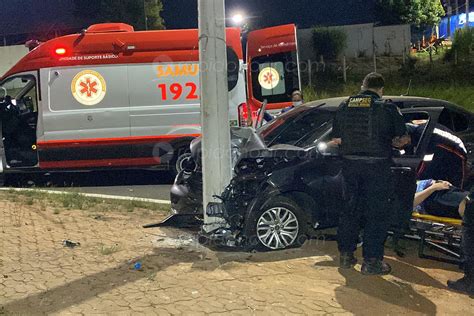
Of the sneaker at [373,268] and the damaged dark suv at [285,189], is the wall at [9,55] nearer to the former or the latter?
the damaged dark suv at [285,189]

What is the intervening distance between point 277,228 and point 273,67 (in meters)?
9.02

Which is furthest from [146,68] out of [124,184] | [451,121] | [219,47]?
[451,121]

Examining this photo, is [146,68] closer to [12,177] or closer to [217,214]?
[12,177]

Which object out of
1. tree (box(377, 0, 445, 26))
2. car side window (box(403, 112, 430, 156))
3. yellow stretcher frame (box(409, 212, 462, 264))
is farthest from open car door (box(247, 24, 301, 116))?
tree (box(377, 0, 445, 26))

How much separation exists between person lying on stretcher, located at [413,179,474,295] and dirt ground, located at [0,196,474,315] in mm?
159

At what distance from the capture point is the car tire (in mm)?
5539

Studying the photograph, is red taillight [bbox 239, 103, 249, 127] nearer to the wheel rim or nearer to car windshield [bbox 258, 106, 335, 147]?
car windshield [bbox 258, 106, 335, 147]

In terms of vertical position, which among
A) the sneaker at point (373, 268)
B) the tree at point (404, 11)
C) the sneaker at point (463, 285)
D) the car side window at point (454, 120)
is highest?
the tree at point (404, 11)

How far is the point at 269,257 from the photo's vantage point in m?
5.38

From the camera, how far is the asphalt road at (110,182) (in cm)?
947

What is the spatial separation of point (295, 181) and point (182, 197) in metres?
1.45

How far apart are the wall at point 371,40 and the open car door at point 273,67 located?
53.9 ft

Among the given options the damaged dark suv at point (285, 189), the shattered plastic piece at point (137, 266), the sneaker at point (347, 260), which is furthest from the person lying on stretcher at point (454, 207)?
the shattered plastic piece at point (137, 266)

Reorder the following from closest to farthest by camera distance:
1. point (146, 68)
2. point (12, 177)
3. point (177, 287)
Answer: point (177, 287)
point (146, 68)
point (12, 177)
